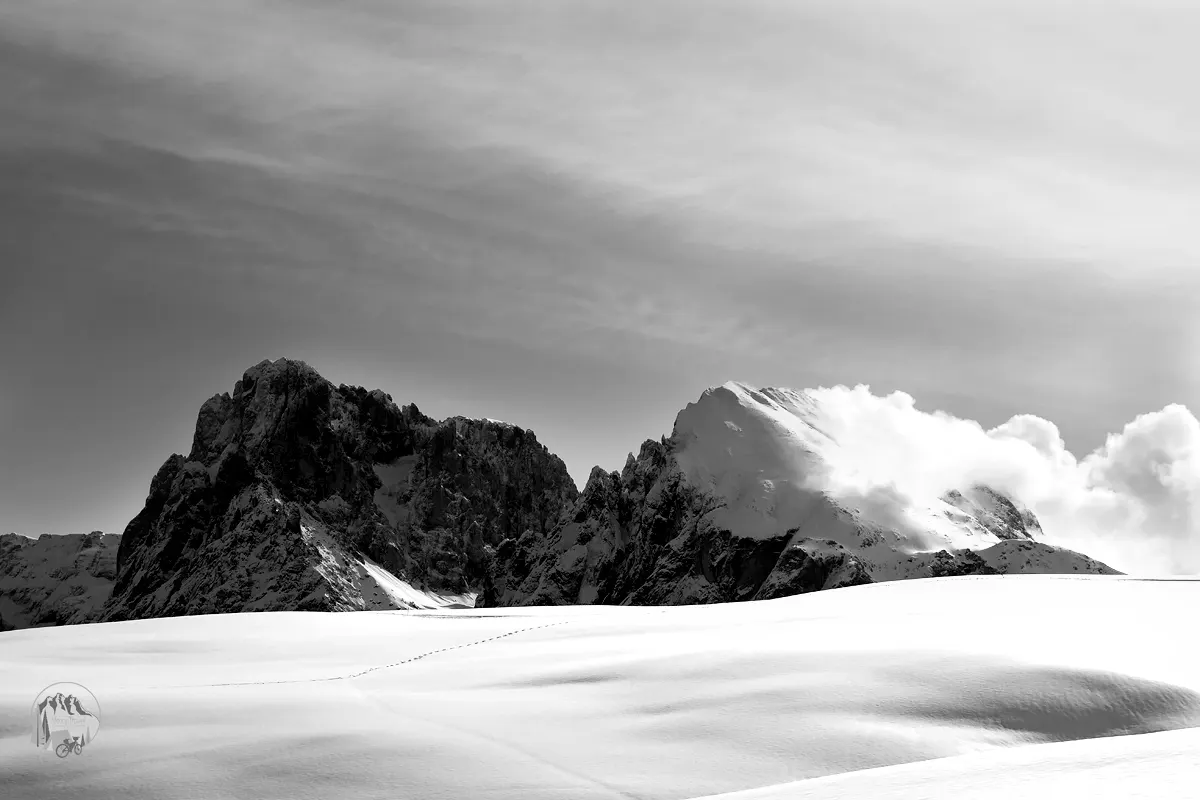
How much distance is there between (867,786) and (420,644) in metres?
13.2

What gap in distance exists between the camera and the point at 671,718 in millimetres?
10906

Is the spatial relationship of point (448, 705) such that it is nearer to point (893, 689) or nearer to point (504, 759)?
point (504, 759)

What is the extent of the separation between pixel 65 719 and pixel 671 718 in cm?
680

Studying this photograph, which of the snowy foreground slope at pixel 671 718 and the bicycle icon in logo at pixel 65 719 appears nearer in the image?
the snowy foreground slope at pixel 671 718

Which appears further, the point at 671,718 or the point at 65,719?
the point at 65,719

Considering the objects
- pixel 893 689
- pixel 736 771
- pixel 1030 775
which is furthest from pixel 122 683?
pixel 1030 775

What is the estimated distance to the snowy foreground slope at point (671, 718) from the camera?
887 centimetres

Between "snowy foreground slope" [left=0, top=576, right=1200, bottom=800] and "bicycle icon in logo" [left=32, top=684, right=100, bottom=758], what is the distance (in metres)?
0.16

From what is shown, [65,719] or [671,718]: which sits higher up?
[65,719]

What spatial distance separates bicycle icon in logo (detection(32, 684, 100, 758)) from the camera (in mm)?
10430

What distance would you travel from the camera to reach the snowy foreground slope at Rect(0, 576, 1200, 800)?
8.87 meters

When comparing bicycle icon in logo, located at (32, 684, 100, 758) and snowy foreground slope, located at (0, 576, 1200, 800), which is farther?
bicycle icon in logo, located at (32, 684, 100, 758)

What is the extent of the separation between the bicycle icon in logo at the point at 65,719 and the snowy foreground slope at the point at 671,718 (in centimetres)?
16

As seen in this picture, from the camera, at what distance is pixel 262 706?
1158 centimetres
